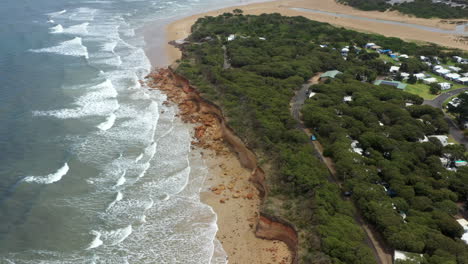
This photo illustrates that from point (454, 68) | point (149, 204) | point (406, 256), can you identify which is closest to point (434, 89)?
point (454, 68)

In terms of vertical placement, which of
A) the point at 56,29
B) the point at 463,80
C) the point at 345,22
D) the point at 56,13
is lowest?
the point at 463,80

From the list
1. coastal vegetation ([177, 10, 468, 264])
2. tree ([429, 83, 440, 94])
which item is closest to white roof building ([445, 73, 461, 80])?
coastal vegetation ([177, 10, 468, 264])

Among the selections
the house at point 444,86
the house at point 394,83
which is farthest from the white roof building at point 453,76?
the house at point 394,83

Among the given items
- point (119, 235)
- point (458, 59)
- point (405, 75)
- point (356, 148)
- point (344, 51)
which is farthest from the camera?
point (344, 51)

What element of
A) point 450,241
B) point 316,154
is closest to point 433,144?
point 316,154

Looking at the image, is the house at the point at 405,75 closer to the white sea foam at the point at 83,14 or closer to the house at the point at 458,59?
the house at the point at 458,59

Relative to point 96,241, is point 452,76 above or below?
above

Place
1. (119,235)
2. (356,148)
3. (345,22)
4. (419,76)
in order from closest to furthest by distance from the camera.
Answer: (119,235) < (356,148) < (419,76) < (345,22)

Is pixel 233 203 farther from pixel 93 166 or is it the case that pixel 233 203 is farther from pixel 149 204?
pixel 93 166
